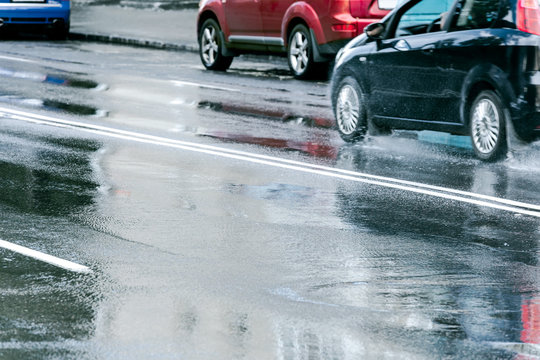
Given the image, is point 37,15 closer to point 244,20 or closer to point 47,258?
point 244,20

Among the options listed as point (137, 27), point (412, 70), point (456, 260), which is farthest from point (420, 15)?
point (137, 27)

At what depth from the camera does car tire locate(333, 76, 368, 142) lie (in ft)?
40.5

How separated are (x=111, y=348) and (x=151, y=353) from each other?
7.3 inches

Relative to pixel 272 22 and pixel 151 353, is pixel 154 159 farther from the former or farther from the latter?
pixel 272 22

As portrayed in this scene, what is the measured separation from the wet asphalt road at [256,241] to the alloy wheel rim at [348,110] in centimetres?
24

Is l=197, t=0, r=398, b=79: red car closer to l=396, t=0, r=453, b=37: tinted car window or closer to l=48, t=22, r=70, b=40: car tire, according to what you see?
l=396, t=0, r=453, b=37: tinted car window

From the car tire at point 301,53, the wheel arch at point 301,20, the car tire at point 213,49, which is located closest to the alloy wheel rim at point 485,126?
the wheel arch at point 301,20

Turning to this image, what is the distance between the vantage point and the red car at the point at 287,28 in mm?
17656

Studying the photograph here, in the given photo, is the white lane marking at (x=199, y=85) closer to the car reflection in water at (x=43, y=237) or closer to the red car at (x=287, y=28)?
the red car at (x=287, y=28)

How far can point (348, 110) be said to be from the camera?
493 inches

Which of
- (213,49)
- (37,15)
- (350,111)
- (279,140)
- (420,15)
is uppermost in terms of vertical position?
(420,15)

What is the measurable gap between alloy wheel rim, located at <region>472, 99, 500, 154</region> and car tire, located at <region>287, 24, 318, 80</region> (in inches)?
302

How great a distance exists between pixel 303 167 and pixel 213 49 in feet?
34.1

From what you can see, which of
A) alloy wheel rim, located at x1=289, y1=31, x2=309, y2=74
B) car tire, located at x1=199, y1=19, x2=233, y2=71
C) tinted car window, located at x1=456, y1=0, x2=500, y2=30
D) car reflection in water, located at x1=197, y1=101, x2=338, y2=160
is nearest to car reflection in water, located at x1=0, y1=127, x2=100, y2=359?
car reflection in water, located at x1=197, y1=101, x2=338, y2=160
